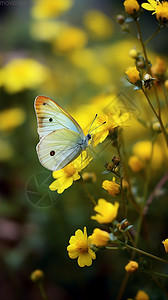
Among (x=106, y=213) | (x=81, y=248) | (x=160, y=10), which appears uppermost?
(x=160, y=10)

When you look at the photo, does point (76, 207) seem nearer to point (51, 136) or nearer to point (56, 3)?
point (51, 136)

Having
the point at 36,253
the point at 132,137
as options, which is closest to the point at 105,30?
the point at 132,137

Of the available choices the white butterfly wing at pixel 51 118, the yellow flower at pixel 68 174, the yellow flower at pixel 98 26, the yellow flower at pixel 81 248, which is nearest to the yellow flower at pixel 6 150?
the white butterfly wing at pixel 51 118

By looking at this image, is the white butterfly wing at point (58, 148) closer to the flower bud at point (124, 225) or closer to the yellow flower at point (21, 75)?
the flower bud at point (124, 225)

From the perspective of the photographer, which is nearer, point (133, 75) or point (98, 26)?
point (133, 75)

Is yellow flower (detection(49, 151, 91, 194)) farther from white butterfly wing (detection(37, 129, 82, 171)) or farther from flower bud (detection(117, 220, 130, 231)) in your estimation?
flower bud (detection(117, 220, 130, 231))

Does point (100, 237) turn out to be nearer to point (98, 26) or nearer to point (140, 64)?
point (140, 64)

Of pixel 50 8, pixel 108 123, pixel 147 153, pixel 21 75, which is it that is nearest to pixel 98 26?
pixel 50 8
